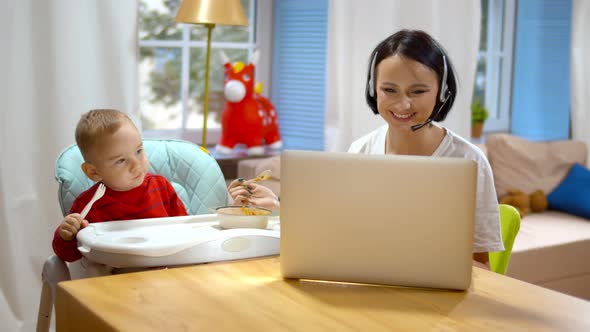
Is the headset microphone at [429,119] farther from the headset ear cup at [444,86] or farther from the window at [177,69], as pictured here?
the window at [177,69]

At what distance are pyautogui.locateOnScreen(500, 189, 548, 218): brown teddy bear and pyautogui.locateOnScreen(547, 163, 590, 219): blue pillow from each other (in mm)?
66

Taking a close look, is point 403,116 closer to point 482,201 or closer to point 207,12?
point 482,201

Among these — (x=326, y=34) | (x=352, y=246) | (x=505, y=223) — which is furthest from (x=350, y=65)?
(x=352, y=246)

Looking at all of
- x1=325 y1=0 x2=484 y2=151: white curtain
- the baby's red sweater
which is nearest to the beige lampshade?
x1=325 y1=0 x2=484 y2=151: white curtain

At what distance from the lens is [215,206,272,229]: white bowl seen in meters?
1.75

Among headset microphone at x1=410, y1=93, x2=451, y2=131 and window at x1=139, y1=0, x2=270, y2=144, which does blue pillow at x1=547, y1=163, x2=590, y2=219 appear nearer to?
window at x1=139, y1=0, x2=270, y2=144

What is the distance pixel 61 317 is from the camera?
142cm

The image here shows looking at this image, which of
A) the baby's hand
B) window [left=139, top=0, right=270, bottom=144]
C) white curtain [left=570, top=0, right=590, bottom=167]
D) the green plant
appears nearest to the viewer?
the baby's hand

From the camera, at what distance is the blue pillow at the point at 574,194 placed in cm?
415

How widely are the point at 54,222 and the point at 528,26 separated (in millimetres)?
3148

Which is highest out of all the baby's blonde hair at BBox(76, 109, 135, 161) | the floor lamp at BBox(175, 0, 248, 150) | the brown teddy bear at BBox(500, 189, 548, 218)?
the floor lamp at BBox(175, 0, 248, 150)

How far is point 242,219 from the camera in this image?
175 centimetres

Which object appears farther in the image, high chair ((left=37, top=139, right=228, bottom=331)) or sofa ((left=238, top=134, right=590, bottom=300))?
sofa ((left=238, top=134, right=590, bottom=300))

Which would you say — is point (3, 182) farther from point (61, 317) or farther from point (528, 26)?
point (528, 26)
